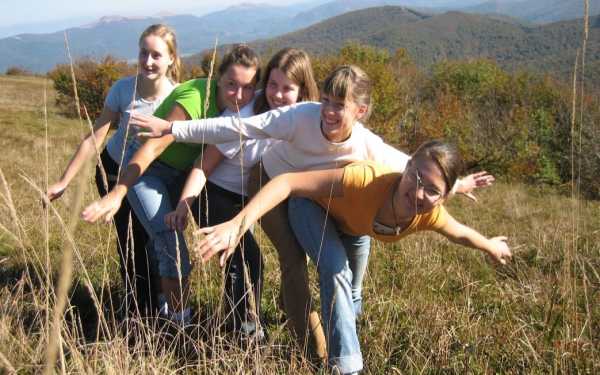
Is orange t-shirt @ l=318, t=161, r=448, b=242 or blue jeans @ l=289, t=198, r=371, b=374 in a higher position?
orange t-shirt @ l=318, t=161, r=448, b=242

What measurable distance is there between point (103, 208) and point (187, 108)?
0.59 metres

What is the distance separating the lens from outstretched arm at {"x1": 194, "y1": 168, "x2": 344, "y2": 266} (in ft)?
5.35

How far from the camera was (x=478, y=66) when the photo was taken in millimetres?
35438

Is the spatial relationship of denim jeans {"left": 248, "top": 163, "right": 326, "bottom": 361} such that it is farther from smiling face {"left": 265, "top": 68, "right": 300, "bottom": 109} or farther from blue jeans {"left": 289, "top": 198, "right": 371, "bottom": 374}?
smiling face {"left": 265, "top": 68, "right": 300, "bottom": 109}

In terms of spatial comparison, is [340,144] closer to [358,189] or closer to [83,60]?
[358,189]

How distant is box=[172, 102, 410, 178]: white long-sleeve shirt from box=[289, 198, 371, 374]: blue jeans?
0.24 meters

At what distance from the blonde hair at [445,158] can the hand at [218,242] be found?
794 millimetres

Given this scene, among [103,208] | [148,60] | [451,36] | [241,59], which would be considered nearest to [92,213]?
[103,208]

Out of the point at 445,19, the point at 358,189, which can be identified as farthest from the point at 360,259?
the point at 445,19

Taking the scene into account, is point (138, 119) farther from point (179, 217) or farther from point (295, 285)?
point (295, 285)

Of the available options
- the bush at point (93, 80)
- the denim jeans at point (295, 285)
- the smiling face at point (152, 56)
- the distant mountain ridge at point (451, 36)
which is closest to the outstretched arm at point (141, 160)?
the smiling face at point (152, 56)

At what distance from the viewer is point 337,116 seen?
6.97ft

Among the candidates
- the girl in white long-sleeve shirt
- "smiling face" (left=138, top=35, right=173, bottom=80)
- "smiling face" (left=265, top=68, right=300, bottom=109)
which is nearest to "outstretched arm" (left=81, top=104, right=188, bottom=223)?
the girl in white long-sleeve shirt

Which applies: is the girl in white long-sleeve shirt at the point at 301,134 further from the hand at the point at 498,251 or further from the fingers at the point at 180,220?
the hand at the point at 498,251
